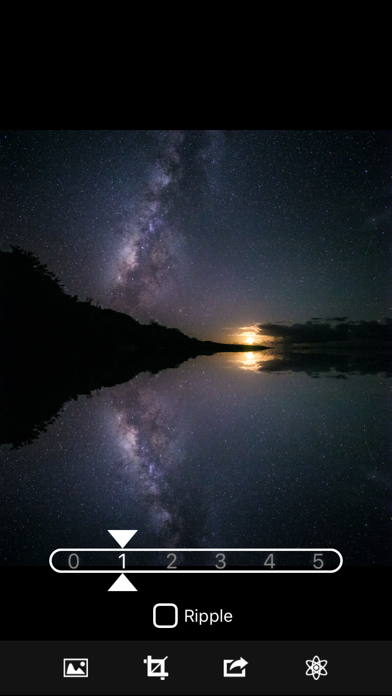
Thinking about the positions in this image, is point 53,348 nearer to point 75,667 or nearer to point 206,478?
point 206,478

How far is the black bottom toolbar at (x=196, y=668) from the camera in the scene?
41.3 inches

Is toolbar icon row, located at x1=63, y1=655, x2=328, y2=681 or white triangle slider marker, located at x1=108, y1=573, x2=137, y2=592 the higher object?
white triangle slider marker, located at x1=108, y1=573, x2=137, y2=592

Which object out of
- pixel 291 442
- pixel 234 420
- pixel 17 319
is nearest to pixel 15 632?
pixel 291 442

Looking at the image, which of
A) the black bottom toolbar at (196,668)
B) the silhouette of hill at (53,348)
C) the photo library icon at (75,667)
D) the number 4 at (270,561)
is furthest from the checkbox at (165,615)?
the silhouette of hill at (53,348)

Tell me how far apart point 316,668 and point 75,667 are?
0.83 metres

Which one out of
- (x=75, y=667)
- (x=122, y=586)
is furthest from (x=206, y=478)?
(x=75, y=667)

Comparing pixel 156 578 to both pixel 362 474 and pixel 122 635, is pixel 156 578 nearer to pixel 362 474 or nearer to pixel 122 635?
pixel 122 635

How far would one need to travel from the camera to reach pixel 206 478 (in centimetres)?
230

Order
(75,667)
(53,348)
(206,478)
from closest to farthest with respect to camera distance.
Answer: (75,667)
(206,478)
(53,348)

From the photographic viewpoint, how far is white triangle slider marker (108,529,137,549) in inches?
58.6

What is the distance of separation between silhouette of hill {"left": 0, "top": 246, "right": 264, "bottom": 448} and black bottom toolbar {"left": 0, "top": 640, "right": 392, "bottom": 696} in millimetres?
1946

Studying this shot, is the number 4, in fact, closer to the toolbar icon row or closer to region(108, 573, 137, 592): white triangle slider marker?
the toolbar icon row

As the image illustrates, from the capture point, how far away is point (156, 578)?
126cm

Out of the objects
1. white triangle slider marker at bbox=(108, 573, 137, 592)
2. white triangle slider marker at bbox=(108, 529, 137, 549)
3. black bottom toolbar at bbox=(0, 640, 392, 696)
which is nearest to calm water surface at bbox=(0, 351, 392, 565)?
white triangle slider marker at bbox=(108, 529, 137, 549)
